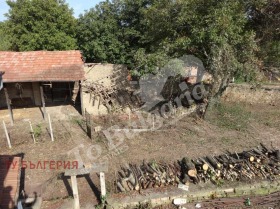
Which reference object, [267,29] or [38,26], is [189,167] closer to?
[267,29]

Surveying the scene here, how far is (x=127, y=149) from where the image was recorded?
10.9 metres

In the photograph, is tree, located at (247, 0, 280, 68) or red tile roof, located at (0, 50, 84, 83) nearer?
tree, located at (247, 0, 280, 68)

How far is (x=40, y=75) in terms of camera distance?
13.1 m

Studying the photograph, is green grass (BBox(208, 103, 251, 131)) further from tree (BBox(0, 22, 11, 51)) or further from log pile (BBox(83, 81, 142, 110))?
tree (BBox(0, 22, 11, 51))

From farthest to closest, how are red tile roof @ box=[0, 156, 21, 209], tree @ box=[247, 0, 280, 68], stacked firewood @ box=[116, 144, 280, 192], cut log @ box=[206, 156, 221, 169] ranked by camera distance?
1. tree @ box=[247, 0, 280, 68]
2. cut log @ box=[206, 156, 221, 169]
3. stacked firewood @ box=[116, 144, 280, 192]
4. red tile roof @ box=[0, 156, 21, 209]

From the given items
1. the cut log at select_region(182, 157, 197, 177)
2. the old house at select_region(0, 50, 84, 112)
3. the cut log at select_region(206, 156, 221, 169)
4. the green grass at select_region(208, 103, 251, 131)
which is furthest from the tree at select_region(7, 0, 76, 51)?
the cut log at select_region(206, 156, 221, 169)

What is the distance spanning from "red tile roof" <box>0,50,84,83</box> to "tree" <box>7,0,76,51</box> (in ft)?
14.8

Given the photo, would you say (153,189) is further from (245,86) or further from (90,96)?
(245,86)

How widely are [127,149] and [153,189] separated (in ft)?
9.29

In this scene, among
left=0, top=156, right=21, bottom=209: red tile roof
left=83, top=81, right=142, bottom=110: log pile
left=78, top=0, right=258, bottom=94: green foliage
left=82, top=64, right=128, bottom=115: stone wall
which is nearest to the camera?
A: left=0, top=156, right=21, bottom=209: red tile roof

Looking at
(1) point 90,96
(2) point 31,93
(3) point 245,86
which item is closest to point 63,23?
(2) point 31,93

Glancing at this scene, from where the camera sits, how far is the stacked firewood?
8586mm

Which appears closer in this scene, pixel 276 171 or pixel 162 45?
pixel 276 171

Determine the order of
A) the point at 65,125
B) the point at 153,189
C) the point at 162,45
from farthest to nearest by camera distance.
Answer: the point at 65,125, the point at 162,45, the point at 153,189
